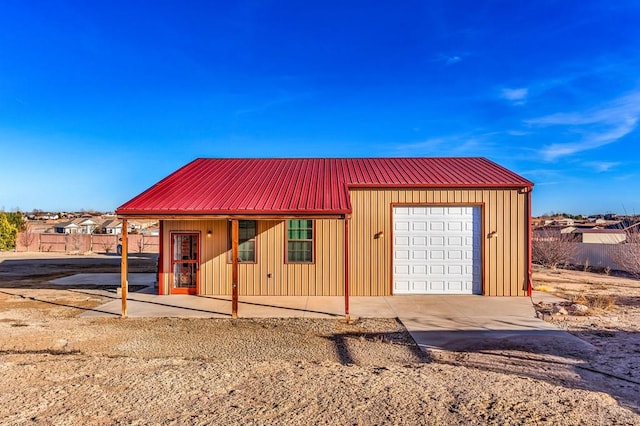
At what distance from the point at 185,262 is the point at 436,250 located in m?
7.66

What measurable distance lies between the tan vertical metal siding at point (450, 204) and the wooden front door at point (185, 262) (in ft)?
15.5

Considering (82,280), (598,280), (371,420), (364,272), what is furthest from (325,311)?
(598,280)

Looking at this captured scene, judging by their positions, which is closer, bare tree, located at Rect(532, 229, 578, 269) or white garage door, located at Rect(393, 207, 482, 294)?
white garage door, located at Rect(393, 207, 482, 294)

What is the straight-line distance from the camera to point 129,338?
7559 millimetres

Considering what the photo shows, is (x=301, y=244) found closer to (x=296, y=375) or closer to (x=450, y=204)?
(x=450, y=204)

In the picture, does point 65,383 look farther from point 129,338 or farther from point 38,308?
point 38,308

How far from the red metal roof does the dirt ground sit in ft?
8.90

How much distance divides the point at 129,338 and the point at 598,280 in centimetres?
1724

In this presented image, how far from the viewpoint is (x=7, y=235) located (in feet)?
101

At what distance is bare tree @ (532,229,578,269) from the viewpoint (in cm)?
2134

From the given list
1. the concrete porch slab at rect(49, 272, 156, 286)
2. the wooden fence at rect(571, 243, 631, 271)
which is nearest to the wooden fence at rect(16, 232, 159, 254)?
the concrete porch slab at rect(49, 272, 156, 286)

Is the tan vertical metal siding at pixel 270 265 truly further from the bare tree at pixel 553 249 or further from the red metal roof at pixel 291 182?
the bare tree at pixel 553 249

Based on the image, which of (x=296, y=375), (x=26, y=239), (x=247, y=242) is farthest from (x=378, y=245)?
(x=26, y=239)

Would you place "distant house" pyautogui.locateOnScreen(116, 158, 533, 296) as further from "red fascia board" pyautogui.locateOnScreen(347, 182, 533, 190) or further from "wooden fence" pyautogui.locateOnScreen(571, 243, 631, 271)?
"wooden fence" pyautogui.locateOnScreen(571, 243, 631, 271)
